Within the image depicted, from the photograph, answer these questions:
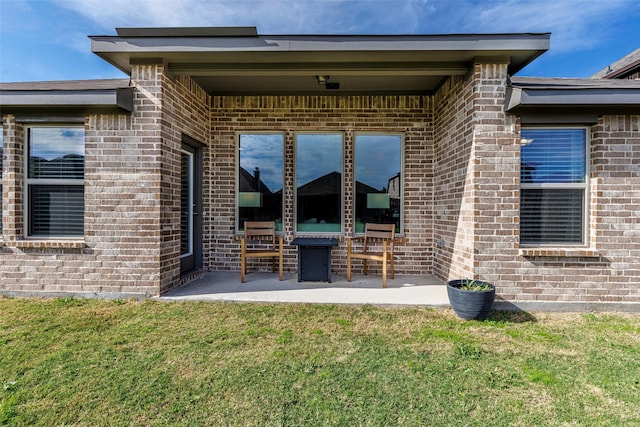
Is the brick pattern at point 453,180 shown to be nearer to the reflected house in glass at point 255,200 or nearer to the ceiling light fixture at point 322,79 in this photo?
the ceiling light fixture at point 322,79

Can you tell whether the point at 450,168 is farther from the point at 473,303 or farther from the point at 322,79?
the point at 322,79

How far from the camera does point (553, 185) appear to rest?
4039 millimetres

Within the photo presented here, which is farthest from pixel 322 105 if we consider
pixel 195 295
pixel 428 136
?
pixel 195 295

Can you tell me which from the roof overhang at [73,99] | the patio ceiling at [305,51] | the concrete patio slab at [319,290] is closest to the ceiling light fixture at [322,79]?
the patio ceiling at [305,51]

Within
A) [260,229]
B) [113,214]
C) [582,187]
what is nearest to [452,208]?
[582,187]

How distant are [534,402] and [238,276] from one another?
431cm

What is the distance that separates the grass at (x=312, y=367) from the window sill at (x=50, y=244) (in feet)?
2.71

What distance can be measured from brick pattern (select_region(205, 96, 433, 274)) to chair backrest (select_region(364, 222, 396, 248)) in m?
0.31

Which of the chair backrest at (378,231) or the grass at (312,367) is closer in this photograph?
the grass at (312,367)

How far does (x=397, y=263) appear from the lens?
5.52m

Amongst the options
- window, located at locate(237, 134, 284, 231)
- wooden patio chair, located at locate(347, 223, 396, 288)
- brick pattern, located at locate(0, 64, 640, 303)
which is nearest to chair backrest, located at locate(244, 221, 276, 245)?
window, located at locate(237, 134, 284, 231)

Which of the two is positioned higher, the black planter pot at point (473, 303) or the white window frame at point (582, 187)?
the white window frame at point (582, 187)

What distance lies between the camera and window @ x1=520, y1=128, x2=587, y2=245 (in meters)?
4.03

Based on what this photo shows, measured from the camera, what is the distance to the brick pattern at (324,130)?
18.1ft
